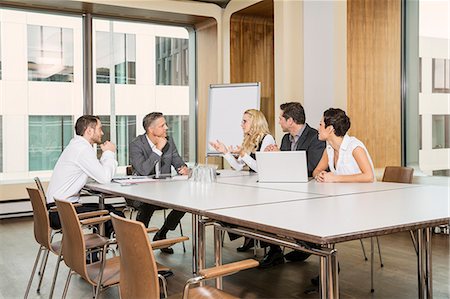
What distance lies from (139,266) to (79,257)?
0.77m

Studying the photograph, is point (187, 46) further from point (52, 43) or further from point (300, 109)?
point (300, 109)

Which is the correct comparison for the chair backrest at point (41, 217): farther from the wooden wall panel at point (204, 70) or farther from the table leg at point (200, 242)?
the wooden wall panel at point (204, 70)

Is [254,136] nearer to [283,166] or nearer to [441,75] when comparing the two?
[283,166]

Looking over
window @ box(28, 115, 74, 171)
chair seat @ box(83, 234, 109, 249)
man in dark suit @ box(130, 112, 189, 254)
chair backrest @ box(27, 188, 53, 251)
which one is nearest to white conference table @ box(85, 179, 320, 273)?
chair seat @ box(83, 234, 109, 249)

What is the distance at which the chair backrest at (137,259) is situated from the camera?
1.87 meters

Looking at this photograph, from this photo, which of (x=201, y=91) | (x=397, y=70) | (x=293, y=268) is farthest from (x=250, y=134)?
(x=201, y=91)

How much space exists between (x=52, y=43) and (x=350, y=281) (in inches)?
223

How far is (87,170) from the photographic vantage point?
3881 mm

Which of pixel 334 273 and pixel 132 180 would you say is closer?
pixel 334 273

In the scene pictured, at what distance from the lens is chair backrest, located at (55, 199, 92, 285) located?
2535 millimetres

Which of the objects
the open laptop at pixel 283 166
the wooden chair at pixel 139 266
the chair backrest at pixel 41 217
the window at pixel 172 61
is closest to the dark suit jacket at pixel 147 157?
the open laptop at pixel 283 166

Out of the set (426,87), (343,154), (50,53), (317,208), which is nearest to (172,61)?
(50,53)

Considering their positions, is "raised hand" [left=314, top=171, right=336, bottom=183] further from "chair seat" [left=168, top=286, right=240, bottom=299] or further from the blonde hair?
"chair seat" [left=168, top=286, right=240, bottom=299]

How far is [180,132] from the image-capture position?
27.7 ft
